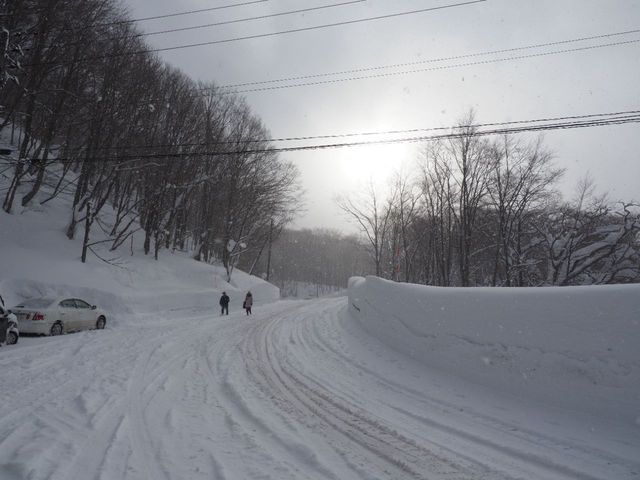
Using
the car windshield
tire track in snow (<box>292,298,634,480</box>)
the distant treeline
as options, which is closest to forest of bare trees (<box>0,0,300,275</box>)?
the car windshield

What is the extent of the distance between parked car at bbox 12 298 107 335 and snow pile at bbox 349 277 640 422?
12545 mm

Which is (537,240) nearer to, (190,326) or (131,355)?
(190,326)

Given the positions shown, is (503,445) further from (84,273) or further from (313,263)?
(313,263)

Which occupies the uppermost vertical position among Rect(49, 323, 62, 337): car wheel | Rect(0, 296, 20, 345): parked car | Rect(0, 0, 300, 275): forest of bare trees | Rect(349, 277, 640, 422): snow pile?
Rect(0, 0, 300, 275): forest of bare trees

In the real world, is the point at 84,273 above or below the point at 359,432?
above

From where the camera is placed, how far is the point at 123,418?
228 inches

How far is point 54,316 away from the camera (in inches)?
573

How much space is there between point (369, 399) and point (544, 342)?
325 centimetres

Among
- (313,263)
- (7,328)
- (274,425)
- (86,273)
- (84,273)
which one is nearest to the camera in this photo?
(274,425)

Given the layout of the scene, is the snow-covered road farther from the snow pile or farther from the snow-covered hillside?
the snow-covered hillside

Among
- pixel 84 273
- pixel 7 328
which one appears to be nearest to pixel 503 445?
pixel 7 328

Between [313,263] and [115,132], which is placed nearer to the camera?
[115,132]

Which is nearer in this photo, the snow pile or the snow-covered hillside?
the snow pile

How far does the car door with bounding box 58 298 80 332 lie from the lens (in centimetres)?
1502
